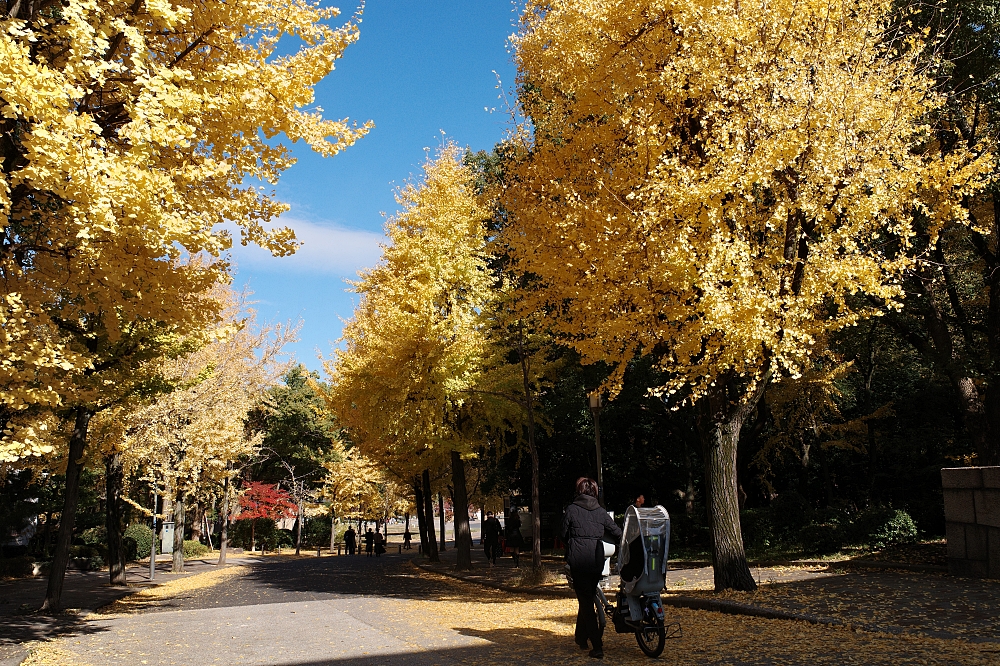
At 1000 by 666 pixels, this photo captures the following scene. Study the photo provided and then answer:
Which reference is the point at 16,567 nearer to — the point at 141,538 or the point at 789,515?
the point at 141,538

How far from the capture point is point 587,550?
663cm

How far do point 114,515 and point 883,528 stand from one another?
17908 mm

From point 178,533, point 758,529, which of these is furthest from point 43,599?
point 758,529

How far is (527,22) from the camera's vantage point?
43.0ft

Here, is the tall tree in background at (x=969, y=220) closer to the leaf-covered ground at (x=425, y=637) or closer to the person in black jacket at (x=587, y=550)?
the leaf-covered ground at (x=425, y=637)

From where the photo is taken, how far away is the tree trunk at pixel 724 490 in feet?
32.1

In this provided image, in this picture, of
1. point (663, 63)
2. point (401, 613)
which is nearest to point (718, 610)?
point (401, 613)

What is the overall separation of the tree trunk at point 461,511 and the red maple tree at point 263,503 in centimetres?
1555

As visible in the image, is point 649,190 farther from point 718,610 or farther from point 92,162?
point 92,162

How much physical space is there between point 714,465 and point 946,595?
309 cm

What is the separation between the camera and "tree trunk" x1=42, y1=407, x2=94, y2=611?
12.1 m

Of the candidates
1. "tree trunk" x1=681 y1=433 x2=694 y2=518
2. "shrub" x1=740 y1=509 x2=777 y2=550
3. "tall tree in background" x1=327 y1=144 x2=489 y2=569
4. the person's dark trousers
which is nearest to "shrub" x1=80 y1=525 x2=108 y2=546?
"tall tree in background" x1=327 y1=144 x2=489 y2=569

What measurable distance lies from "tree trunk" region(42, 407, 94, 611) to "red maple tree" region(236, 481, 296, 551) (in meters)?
20.3

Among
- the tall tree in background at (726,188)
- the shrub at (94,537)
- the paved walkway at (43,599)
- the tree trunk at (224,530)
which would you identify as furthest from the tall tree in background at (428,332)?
the shrub at (94,537)
